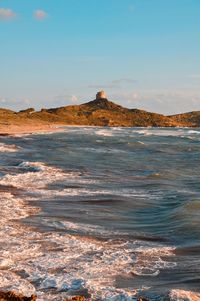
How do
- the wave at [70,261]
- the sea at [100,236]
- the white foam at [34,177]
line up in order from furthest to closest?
the white foam at [34,177] < the sea at [100,236] < the wave at [70,261]

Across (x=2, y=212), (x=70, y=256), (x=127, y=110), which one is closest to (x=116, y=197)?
(x=2, y=212)

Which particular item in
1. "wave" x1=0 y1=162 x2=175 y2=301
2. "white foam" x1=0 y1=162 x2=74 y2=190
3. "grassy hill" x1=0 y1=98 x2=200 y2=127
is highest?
"grassy hill" x1=0 y1=98 x2=200 y2=127

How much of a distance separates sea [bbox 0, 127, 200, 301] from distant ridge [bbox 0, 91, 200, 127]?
78.4 metres

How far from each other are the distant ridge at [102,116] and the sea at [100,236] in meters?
78.4

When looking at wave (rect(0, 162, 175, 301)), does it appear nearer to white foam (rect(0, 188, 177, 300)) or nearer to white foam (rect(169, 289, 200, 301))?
white foam (rect(0, 188, 177, 300))

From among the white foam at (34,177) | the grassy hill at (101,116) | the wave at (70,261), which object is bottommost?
the wave at (70,261)

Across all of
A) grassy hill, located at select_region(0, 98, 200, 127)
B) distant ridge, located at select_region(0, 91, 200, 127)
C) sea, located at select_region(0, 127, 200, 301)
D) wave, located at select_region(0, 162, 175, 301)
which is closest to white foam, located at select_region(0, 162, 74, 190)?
sea, located at select_region(0, 127, 200, 301)

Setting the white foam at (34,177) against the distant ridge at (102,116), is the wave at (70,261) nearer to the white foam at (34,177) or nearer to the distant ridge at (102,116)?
the white foam at (34,177)

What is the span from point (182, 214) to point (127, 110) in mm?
118069

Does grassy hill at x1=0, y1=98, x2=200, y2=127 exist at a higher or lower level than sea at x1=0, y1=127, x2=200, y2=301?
higher

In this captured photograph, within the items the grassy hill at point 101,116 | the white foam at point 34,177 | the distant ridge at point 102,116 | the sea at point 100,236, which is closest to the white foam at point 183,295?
the sea at point 100,236

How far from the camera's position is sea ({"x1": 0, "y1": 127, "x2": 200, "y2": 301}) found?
9336mm

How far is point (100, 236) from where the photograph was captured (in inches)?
525

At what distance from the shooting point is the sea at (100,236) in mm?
9336
